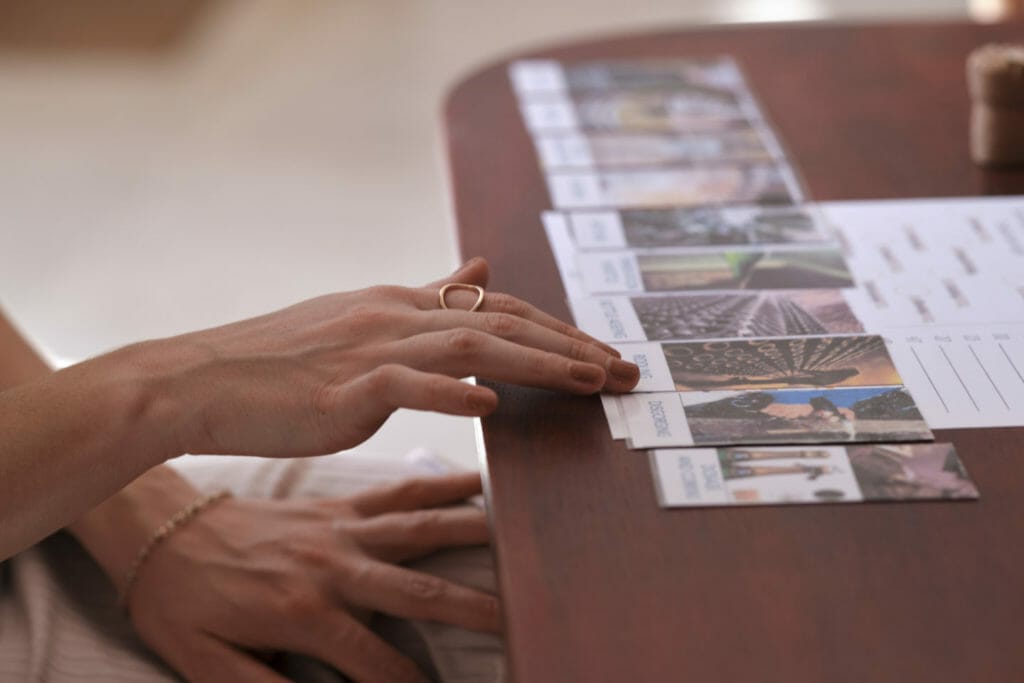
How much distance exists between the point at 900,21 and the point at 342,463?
88cm

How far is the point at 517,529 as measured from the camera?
0.74 m

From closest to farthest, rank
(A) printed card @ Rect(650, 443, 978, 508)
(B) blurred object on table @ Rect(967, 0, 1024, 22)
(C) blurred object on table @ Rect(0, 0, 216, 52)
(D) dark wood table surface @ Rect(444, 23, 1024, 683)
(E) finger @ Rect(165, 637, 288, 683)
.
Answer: (D) dark wood table surface @ Rect(444, 23, 1024, 683), (A) printed card @ Rect(650, 443, 978, 508), (E) finger @ Rect(165, 637, 288, 683), (B) blurred object on table @ Rect(967, 0, 1024, 22), (C) blurred object on table @ Rect(0, 0, 216, 52)

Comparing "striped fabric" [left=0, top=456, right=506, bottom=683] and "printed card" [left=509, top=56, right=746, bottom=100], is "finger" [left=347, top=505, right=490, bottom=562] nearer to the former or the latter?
"striped fabric" [left=0, top=456, right=506, bottom=683]

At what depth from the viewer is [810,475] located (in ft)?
2.53

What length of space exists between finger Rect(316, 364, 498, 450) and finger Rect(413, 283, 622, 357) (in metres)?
0.08

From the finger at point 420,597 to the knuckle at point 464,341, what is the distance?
0.68 ft

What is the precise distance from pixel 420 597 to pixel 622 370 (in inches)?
9.4

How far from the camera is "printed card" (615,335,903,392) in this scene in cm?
86

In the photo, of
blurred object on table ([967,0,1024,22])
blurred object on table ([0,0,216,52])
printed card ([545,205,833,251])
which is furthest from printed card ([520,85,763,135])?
blurred object on table ([0,0,216,52])

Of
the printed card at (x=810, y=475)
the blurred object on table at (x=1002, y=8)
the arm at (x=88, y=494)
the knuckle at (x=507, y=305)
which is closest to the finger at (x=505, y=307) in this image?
the knuckle at (x=507, y=305)

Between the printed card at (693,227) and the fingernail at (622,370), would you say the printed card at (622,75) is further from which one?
the fingernail at (622,370)

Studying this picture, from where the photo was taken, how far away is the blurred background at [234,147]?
2.37m

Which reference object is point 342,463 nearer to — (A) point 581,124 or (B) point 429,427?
(A) point 581,124

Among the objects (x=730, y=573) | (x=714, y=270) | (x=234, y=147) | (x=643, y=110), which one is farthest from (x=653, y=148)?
(x=234, y=147)
